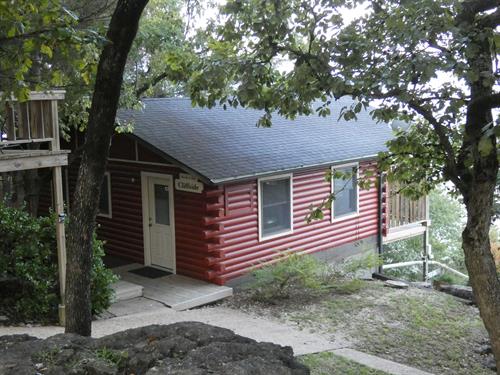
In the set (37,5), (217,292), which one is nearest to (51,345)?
(37,5)

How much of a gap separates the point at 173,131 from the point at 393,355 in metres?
6.95

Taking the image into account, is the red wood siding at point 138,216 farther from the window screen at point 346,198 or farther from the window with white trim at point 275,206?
the window screen at point 346,198

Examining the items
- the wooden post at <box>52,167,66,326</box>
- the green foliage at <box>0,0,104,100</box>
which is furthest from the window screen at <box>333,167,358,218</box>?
the green foliage at <box>0,0,104,100</box>

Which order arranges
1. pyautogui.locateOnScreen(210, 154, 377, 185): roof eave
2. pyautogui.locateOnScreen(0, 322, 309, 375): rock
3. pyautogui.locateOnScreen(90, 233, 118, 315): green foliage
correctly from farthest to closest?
pyautogui.locateOnScreen(210, 154, 377, 185): roof eave, pyautogui.locateOnScreen(90, 233, 118, 315): green foliage, pyautogui.locateOnScreen(0, 322, 309, 375): rock

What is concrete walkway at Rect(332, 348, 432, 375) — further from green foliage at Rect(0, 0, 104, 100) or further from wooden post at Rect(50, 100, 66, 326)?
green foliage at Rect(0, 0, 104, 100)

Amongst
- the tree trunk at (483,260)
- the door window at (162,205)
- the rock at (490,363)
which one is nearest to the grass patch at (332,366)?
the tree trunk at (483,260)

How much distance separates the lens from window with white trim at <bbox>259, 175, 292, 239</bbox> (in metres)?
13.3

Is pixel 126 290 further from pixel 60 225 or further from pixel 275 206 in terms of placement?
pixel 275 206

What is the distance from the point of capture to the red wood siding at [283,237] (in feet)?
40.6

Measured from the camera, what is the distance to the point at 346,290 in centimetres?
1268

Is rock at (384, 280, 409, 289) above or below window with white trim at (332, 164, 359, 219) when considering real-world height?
below

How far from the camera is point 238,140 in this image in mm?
13727

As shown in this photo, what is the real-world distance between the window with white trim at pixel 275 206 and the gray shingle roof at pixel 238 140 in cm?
59

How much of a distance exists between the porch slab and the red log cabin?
0.29 m
